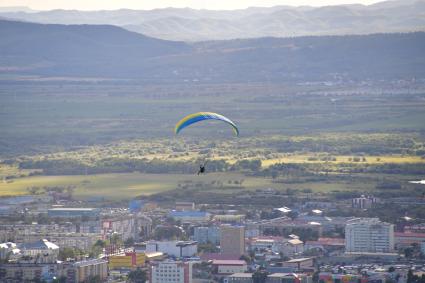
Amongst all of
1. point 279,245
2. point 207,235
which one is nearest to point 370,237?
point 279,245

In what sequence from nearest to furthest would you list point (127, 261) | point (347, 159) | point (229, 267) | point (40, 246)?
1. point (229, 267)
2. point (127, 261)
3. point (40, 246)
4. point (347, 159)

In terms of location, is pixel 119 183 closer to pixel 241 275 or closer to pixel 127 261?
pixel 127 261

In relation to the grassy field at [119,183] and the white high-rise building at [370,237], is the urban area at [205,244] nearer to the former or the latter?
the white high-rise building at [370,237]

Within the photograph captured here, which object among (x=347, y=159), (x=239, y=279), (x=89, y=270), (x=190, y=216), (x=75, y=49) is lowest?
(x=239, y=279)

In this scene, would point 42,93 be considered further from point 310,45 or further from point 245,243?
point 245,243

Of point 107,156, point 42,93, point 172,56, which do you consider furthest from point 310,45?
point 107,156

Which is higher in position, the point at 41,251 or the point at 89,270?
the point at 41,251

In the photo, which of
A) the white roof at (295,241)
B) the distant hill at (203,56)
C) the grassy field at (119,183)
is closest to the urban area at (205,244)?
the white roof at (295,241)
